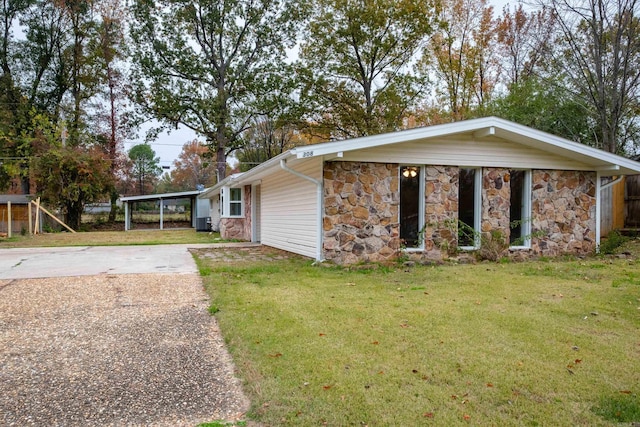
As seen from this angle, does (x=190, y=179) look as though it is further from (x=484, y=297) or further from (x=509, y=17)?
(x=484, y=297)

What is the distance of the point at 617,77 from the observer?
12.5m

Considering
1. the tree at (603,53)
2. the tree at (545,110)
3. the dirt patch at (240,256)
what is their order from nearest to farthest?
the dirt patch at (240,256) < the tree at (603,53) < the tree at (545,110)

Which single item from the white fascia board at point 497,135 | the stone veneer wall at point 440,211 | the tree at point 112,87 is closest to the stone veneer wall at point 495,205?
the stone veneer wall at point 440,211

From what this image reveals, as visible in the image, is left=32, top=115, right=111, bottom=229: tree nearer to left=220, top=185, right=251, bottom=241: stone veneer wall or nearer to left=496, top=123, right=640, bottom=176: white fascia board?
left=220, top=185, right=251, bottom=241: stone veneer wall

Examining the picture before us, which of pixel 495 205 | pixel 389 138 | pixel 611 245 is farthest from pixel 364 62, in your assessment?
pixel 611 245

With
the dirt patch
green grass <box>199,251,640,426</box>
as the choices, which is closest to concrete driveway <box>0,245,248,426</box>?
green grass <box>199,251,640,426</box>

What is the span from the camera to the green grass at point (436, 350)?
236 cm

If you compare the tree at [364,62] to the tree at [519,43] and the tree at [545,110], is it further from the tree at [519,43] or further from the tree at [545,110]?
the tree at [545,110]

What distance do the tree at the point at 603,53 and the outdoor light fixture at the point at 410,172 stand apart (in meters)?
8.28

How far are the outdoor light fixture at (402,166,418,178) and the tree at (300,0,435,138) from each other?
12248 millimetres

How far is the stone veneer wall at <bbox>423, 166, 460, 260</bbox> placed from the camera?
8.45 meters

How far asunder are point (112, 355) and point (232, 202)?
483 inches

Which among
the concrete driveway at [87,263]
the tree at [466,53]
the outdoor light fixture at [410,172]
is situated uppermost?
the tree at [466,53]

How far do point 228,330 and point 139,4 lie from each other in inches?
953
